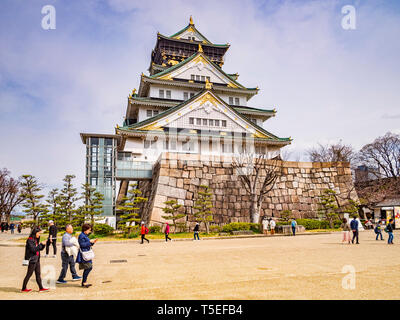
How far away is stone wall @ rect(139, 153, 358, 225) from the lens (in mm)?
28062

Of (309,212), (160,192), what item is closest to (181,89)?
(160,192)

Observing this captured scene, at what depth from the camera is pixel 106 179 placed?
105 feet

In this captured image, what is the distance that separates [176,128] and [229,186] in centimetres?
994

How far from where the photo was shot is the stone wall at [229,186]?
2806 centimetres

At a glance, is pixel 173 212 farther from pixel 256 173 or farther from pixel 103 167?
pixel 103 167

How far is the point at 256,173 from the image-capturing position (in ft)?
93.9

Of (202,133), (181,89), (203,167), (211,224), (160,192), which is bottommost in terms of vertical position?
(211,224)

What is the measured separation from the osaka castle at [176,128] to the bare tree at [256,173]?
16.9 feet

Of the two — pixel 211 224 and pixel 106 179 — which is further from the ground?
pixel 106 179

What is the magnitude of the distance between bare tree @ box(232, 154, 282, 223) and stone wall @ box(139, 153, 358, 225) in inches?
28.7

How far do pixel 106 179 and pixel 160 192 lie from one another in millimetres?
7483

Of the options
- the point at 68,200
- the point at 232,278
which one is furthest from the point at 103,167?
the point at 232,278

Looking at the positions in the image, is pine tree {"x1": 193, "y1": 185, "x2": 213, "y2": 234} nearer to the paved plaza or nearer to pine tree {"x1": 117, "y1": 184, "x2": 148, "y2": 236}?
pine tree {"x1": 117, "y1": 184, "x2": 148, "y2": 236}
